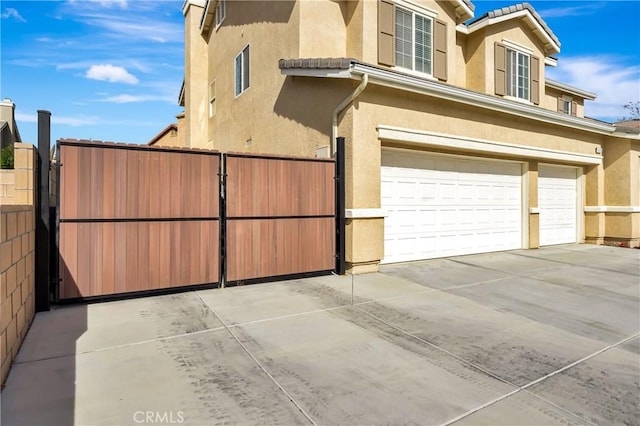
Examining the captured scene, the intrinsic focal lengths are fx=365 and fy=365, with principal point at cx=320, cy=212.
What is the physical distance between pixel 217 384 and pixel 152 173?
370 cm

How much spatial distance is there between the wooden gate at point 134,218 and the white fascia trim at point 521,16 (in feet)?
32.0

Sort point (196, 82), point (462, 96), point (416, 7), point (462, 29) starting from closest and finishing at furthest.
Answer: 1. point (462, 96)
2. point (416, 7)
3. point (462, 29)
4. point (196, 82)

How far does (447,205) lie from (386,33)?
452cm

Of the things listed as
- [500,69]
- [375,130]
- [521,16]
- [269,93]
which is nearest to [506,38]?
[521,16]

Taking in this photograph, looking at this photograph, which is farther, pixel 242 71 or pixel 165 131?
pixel 165 131

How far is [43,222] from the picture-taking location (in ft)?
15.9

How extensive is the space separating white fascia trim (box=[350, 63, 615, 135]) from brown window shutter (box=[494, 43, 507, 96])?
1.87 metres

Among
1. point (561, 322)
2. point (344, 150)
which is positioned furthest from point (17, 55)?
point (561, 322)

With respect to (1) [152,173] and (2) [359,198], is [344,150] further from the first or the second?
(1) [152,173]

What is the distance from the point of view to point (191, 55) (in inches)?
622

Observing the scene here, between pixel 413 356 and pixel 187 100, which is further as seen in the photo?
pixel 187 100

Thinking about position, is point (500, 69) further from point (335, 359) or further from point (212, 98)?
point (335, 359)

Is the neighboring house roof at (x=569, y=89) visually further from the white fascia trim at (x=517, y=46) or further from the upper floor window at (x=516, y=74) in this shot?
the white fascia trim at (x=517, y=46)

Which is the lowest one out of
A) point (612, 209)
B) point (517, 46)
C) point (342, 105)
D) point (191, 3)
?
point (612, 209)
